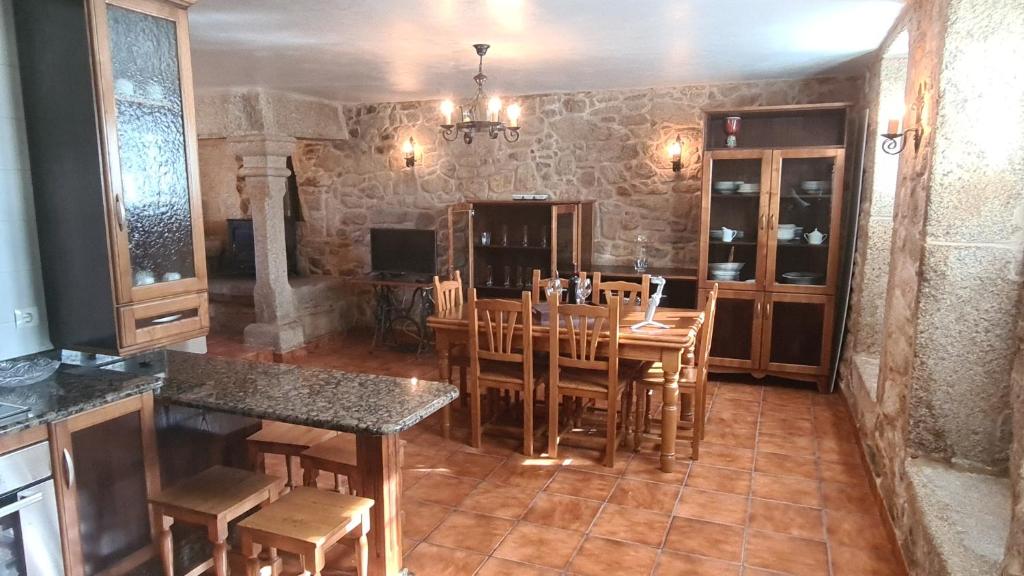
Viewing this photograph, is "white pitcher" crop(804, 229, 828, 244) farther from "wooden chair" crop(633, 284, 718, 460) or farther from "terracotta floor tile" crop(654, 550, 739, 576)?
"terracotta floor tile" crop(654, 550, 739, 576)

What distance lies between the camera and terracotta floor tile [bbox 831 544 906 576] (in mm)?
2463

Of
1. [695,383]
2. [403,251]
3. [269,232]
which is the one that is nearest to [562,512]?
[695,383]

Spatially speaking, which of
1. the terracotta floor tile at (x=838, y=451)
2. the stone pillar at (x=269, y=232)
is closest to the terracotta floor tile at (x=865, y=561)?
the terracotta floor tile at (x=838, y=451)

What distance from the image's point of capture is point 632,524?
9.28ft

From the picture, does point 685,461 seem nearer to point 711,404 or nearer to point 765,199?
point 711,404

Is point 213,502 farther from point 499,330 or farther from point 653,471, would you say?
point 653,471

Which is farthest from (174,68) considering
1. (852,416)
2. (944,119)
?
(852,416)

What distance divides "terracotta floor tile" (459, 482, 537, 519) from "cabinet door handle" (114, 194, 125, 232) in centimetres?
184

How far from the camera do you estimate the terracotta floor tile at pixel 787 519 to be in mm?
2758

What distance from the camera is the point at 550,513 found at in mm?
2926

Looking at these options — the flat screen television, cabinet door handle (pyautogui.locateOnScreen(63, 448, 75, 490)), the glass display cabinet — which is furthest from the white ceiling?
cabinet door handle (pyautogui.locateOnScreen(63, 448, 75, 490))

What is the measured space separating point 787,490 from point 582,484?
3.28 ft

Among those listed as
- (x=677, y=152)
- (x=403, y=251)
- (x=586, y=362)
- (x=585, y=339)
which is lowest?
(x=586, y=362)

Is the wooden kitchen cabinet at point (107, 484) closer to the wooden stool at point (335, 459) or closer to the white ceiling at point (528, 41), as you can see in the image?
the wooden stool at point (335, 459)
